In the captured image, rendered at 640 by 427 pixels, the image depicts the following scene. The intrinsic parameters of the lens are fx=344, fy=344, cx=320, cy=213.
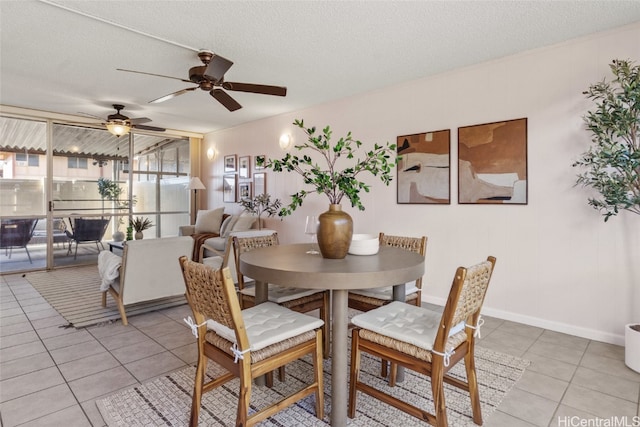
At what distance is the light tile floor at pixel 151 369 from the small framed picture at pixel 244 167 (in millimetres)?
3286

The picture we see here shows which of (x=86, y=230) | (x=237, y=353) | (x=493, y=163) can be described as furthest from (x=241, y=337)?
(x=86, y=230)

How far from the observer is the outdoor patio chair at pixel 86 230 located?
5.96 metres

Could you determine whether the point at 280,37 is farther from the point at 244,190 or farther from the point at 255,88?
the point at 244,190

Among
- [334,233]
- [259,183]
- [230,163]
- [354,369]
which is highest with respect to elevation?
[230,163]

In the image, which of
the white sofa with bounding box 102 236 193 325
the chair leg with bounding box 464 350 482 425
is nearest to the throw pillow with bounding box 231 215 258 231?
the white sofa with bounding box 102 236 193 325

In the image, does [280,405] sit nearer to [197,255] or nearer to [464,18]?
[464,18]

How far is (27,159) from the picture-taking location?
5480 millimetres

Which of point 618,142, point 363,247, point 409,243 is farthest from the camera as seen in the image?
point 409,243

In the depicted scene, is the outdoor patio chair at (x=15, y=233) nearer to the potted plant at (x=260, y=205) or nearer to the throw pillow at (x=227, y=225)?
the throw pillow at (x=227, y=225)

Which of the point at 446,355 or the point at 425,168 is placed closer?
the point at 446,355

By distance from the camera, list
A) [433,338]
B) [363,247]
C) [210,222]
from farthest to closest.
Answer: [210,222] → [363,247] → [433,338]

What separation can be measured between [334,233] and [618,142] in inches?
92.2

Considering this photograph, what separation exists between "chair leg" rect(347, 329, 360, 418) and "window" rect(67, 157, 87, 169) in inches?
246

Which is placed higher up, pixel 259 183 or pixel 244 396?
pixel 259 183
